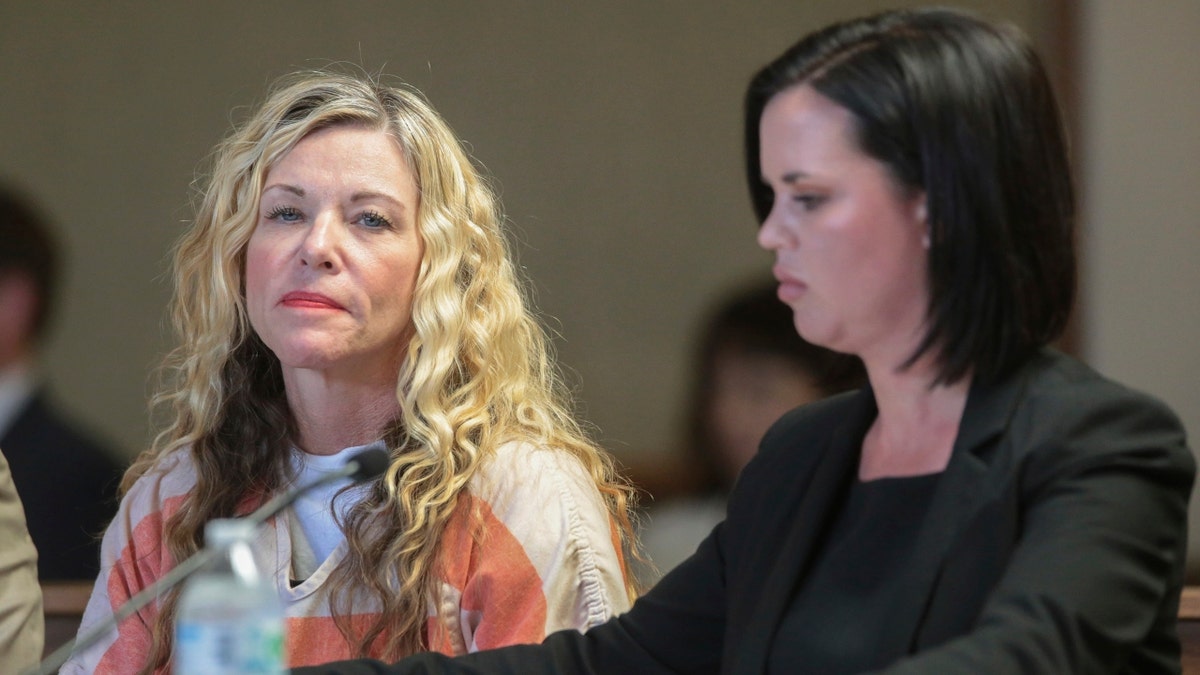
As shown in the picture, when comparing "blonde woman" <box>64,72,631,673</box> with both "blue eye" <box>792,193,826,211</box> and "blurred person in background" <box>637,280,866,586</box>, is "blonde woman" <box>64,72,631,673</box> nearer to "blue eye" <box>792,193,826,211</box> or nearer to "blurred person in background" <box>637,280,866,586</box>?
"blue eye" <box>792,193,826,211</box>

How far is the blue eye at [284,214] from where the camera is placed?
1919mm

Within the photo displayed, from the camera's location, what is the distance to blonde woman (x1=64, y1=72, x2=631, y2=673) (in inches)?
69.9

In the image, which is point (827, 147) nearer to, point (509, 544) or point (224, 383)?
point (509, 544)

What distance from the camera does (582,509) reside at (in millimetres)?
1837

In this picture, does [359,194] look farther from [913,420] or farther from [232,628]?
[232,628]

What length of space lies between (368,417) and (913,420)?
866 mm

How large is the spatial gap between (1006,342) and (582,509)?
76 centimetres

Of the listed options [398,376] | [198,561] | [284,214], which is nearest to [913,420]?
[198,561]

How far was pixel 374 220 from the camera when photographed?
1.91m

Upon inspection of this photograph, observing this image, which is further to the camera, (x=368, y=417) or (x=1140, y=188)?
(x=1140, y=188)

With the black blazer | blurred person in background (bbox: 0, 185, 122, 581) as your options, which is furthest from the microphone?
blurred person in background (bbox: 0, 185, 122, 581)

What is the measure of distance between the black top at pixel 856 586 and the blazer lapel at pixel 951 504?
1.0 inches

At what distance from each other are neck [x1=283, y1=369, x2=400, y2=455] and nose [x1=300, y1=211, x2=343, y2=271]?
0.16m

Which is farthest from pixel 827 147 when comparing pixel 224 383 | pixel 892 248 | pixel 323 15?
pixel 323 15
